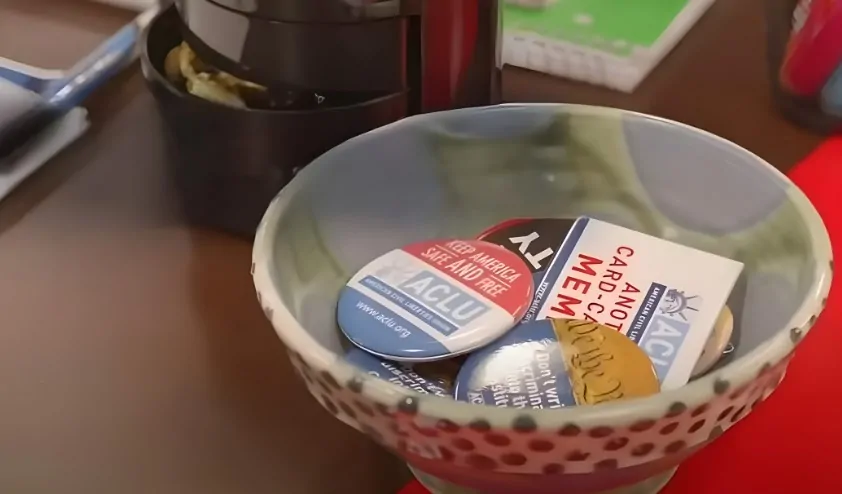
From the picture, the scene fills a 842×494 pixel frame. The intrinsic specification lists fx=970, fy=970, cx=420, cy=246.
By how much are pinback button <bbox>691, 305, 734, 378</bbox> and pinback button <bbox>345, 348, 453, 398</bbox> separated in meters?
0.10

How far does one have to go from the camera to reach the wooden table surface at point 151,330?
1.34 ft

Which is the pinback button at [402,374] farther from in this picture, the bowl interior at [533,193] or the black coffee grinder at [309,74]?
the black coffee grinder at [309,74]

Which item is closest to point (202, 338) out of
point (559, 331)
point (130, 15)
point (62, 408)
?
point (62, 408)

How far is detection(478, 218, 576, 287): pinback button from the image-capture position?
0.47m

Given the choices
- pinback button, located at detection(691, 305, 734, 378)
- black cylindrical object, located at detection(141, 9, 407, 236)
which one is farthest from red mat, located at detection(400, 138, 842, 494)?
black cylindrical object, located at detection(141, 9, 407, 236)

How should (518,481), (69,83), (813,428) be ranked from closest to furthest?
(518,481)
(813,428)
(69,83)

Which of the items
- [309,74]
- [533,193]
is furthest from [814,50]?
[309,74]

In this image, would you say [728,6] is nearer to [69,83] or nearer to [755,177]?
[755,177]

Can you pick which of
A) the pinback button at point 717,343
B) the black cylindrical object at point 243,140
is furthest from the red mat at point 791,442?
the black cylindrical object at point 243,140

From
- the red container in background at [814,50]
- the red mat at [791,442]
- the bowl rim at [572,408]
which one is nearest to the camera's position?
the bowl rim at [572,408]

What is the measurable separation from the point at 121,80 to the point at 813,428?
0.49 m

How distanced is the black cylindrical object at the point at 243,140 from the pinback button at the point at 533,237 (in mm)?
77

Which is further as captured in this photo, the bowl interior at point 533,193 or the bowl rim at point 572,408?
the bowl interior at point 533,193

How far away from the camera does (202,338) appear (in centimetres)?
47
